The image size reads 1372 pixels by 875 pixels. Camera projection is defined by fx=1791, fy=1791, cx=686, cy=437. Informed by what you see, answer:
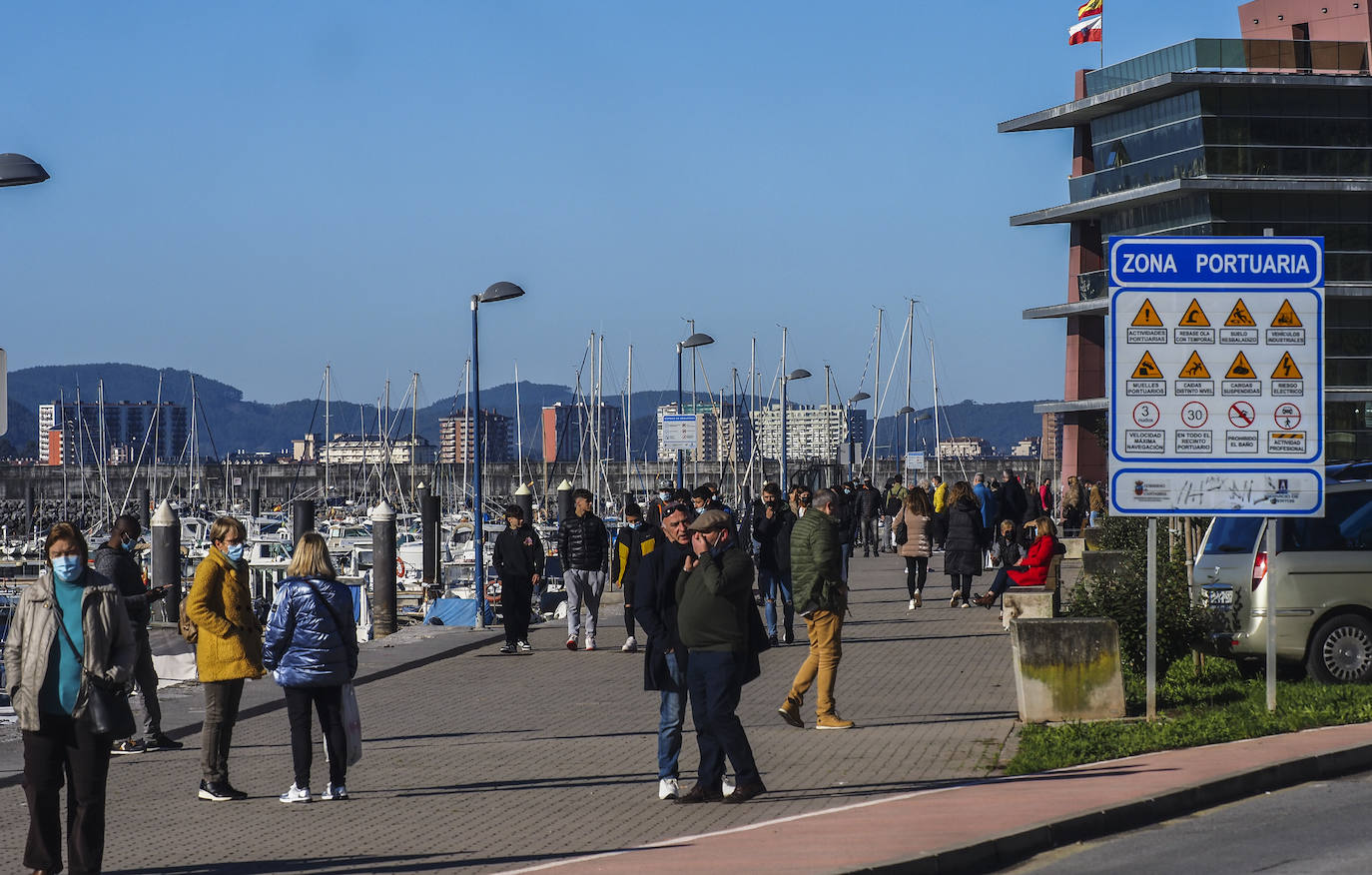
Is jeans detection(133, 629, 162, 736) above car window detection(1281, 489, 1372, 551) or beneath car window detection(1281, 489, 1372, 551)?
beneath

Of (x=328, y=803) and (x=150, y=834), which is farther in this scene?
(x=328, y=803)

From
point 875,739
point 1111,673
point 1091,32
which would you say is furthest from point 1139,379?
point 1091,32

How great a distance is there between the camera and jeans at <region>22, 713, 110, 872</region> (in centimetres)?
845

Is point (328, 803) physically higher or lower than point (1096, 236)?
lower

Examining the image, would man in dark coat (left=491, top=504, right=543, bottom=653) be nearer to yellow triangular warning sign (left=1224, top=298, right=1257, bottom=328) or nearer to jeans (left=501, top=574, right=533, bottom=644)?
jeans (left=501, top=574, right=533, bottom=644)

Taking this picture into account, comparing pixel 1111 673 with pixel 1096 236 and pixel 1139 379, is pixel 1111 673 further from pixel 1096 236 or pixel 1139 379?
pixel 1096 236

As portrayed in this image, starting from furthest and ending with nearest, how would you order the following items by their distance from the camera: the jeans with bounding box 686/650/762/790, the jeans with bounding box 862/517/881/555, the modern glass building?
the modern glass building, the jeans with bounding box 862/517/881/555, the jeans with bounding box 686/650/762/790

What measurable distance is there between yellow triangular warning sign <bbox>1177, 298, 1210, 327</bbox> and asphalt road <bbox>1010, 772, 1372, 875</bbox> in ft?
14.7

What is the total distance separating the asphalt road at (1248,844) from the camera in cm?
888

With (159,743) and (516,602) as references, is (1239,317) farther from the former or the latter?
(516,602)

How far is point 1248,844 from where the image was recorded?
9477 millimetres

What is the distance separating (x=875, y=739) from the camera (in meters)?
13.5

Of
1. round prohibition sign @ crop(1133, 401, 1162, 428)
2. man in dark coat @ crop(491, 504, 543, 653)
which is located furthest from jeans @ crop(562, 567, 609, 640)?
round prohibition sign @ crop(1133, 401, 1162, 428)

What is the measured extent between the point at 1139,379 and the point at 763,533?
7.28 m
